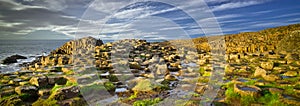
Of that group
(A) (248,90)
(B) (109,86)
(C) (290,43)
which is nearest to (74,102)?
(B) (109,86)

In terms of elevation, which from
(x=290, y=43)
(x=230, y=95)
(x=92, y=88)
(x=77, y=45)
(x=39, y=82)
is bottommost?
(x=230, y=95)

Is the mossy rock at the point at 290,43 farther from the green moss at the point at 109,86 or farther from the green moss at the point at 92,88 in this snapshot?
the green moss at the point at 92,88

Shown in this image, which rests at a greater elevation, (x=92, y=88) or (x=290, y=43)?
(x=290, y=43)

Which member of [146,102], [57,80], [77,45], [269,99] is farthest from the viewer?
[77,45]

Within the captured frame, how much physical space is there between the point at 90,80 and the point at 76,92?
9.29ft

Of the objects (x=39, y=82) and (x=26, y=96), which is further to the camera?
(x=39, y=82)

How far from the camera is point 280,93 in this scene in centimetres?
975

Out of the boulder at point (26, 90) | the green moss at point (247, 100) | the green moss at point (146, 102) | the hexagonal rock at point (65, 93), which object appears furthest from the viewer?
the boulder at point (26, 90)

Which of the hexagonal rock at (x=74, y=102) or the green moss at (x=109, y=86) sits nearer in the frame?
the hexagonal rock at (x=74, y=102)

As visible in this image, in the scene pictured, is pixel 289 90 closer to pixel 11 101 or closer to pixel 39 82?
pixel 11 101

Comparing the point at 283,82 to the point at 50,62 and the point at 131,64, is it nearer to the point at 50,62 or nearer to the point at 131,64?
the point at 131,64

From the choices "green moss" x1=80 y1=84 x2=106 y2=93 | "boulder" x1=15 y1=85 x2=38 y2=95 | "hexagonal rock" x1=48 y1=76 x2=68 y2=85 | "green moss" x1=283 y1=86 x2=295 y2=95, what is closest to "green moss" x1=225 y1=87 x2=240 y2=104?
"green moss" x1=283 y1=86 x2=295 y2=95

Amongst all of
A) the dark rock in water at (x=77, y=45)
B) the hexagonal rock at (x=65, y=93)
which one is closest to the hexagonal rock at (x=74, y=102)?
the hexagonal rock at (x=65, y=93)

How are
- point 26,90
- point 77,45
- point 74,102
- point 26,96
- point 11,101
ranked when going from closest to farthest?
1. point 74,102
2. point 11,101
3. point 26,96
4. point 26,90
5. point 77,45
